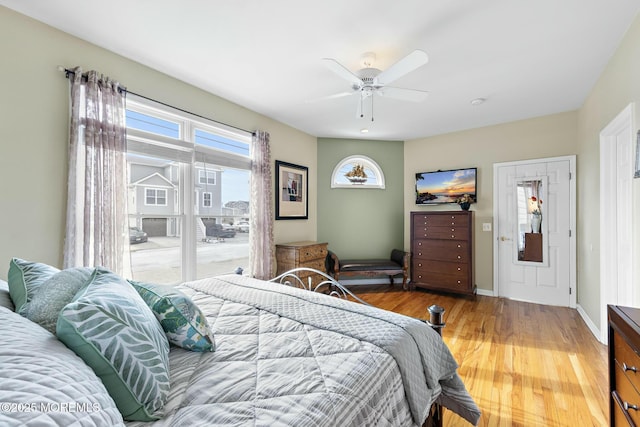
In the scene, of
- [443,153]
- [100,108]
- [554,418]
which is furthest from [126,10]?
[443,153]

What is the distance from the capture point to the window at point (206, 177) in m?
3.24

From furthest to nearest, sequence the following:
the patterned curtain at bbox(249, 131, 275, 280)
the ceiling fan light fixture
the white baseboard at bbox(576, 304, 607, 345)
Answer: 1. the patterned curtain at bbox(249, 131, 275, 280)
2. the white baseboard at bbox(576, 304, 607, 345)
3. the ceiling fan light fixture

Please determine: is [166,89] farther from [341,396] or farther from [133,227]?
[341,396]

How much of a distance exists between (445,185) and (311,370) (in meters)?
4.42

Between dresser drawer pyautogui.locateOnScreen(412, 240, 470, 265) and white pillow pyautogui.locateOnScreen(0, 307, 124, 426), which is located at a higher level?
white pillow pyautogui.locateOnScreen(0, 307, 124, 426)

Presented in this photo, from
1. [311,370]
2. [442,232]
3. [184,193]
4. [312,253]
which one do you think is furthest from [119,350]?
[442,232]

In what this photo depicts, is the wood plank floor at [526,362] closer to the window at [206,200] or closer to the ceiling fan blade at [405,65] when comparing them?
the ceiling fan blade at [405,65]

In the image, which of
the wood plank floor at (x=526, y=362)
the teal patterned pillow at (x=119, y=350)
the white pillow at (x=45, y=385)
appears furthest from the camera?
the wood plank floor at (x=526, y=362)

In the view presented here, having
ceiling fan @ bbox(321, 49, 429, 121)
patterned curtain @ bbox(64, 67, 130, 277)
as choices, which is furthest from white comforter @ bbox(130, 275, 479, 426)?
ceiling fan @ bbox(321, 49, 429, 121)

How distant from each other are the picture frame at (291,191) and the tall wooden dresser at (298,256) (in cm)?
51

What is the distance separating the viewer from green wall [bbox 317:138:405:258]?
16.8ft

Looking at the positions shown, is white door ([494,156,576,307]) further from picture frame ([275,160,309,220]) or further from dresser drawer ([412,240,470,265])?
picture frame ([275,160,309,220])

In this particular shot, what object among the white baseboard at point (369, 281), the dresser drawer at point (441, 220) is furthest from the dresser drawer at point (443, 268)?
the white baseboard at point (369, 281)

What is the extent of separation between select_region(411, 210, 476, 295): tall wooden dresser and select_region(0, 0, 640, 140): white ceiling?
1.76 m
